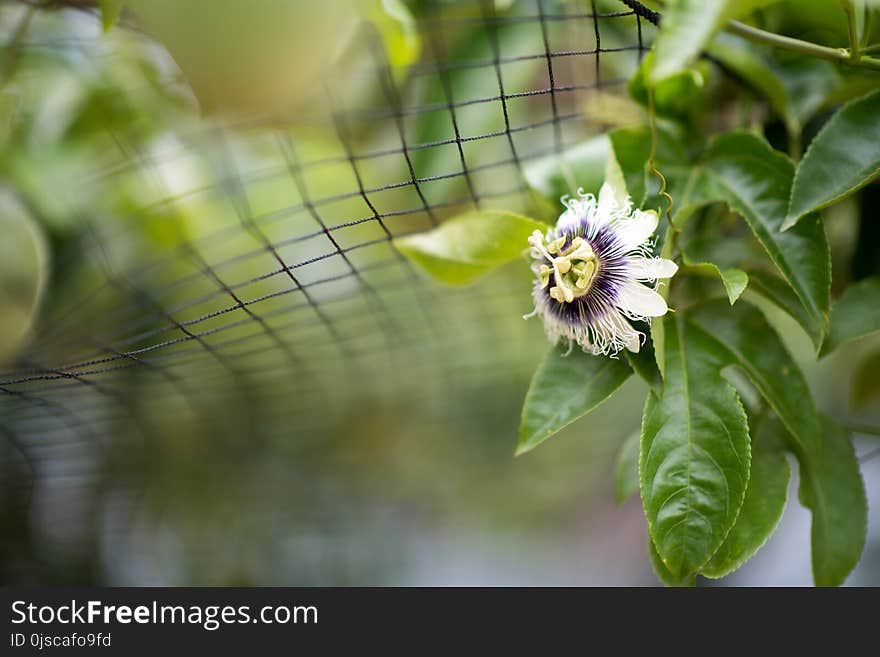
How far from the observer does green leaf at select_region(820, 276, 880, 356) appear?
0.31 m

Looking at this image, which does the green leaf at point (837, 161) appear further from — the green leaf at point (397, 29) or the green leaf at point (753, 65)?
the green leaf at point (397, 29)

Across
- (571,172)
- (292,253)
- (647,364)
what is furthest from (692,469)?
(292,253)

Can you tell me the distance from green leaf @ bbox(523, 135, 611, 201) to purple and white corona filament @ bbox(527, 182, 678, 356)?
52 millimetres

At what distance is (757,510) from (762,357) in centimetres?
7

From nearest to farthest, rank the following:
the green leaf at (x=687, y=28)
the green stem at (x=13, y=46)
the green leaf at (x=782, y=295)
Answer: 1. the green leaf at (x=687, y=28)
2. the green leaf at (x=782, y=295)
3. the green stem at (x=13, y=46)

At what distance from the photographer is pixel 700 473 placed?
0.90 ft

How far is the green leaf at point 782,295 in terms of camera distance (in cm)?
30

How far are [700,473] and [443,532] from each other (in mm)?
572

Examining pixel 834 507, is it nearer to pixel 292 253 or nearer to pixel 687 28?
pixel 687 28

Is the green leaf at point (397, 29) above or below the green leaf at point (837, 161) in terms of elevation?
above

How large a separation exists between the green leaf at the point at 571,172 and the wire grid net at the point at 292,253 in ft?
0.33

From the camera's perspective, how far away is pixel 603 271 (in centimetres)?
28

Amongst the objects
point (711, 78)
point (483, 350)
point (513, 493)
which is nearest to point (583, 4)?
point (711, 78)

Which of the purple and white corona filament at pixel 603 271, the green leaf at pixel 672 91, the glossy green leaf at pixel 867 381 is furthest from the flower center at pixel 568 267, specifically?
the glossy green leaf at pixel 867 381
